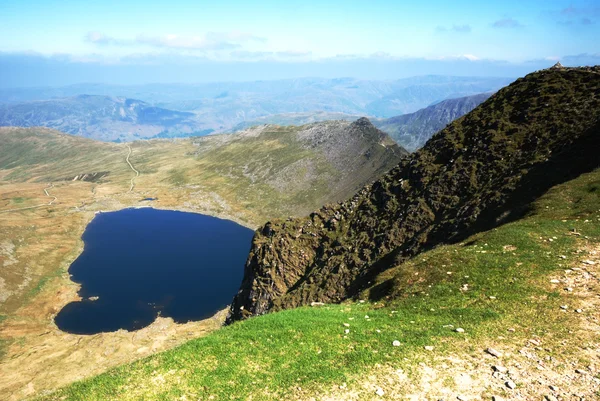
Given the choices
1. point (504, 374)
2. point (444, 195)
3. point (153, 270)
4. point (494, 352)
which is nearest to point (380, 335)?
point (494, 352)

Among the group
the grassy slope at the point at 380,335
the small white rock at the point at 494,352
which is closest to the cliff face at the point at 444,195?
the grassy slope at the point at 380,335

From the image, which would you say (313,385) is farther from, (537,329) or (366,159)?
(366,159)

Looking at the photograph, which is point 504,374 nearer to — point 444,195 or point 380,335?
point 380,335

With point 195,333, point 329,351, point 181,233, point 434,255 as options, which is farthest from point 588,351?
point 181,233

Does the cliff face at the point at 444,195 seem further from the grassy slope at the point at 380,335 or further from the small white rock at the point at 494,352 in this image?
the small white rock at the point at 494,352

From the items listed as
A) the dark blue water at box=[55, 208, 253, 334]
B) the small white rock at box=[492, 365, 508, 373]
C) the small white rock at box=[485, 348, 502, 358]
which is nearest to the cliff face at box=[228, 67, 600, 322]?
the small white rock at box=[485, 348, 502, 358]

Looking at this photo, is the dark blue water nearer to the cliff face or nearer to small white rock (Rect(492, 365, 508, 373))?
the cliff face
